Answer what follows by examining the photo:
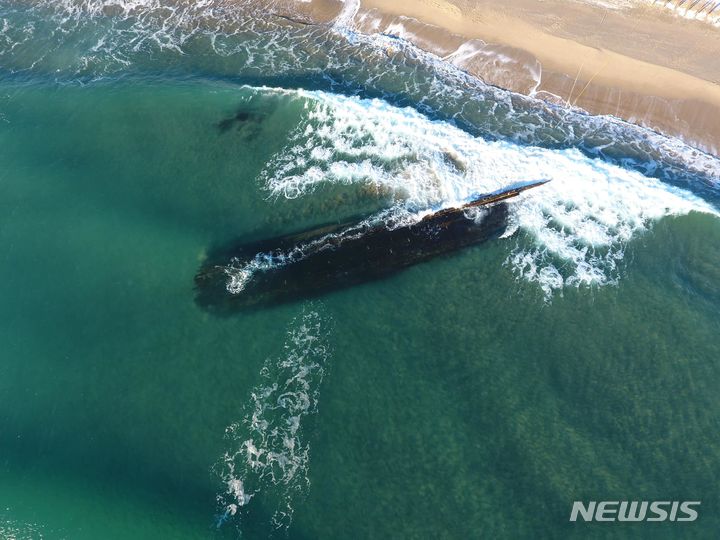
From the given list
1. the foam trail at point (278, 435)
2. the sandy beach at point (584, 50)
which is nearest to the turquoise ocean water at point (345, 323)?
the foam trail at point (278, 435)

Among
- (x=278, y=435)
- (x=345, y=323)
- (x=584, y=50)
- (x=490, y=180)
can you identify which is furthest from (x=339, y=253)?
(x=584, y=50)

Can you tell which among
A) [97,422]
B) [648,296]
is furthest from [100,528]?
[648,296]

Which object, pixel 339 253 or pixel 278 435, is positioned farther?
pixel 339 253

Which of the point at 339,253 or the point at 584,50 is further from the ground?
the point at 584,50

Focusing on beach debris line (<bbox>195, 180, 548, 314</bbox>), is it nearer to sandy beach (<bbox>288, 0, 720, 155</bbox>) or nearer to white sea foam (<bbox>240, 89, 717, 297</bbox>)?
white sea foam (<bbox>240, 89, 717, 297</bbox>)

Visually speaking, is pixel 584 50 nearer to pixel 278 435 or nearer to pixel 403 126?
pixel 403 126

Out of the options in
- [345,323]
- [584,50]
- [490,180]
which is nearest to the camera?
[345,323]
